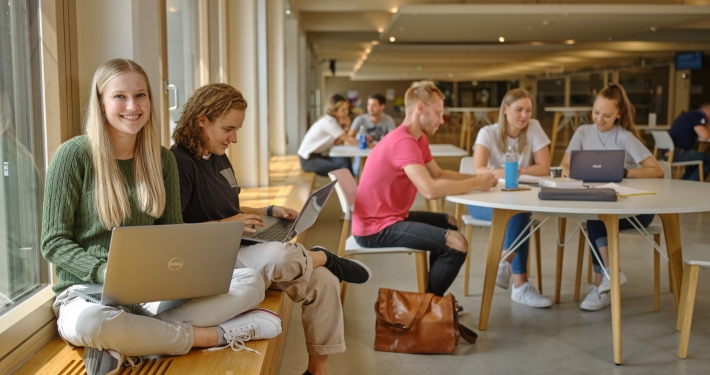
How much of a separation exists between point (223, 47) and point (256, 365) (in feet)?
13.7

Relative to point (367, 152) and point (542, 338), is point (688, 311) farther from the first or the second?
point (367, 152)

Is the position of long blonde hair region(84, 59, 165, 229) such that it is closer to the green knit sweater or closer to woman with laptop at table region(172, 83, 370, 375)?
the green knit sweater

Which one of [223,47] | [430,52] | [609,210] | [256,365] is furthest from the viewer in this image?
[430,52]

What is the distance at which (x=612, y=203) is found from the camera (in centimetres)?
304

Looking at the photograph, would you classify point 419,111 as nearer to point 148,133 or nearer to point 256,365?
point 148,133

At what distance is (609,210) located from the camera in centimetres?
286

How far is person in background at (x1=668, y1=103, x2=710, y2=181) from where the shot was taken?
8.65 m

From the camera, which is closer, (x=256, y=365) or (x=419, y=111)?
(x=256, y=365)

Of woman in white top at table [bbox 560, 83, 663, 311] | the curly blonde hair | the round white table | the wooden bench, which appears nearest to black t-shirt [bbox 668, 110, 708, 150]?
woman in white top at table [bbox 560, 83, 663, 311]

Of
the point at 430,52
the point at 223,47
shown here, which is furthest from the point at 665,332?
the point at 430,52

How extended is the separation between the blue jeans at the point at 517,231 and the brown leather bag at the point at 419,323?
935 mm

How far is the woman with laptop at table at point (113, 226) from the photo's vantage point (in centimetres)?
183

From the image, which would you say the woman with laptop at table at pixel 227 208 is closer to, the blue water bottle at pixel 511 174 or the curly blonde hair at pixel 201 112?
the curly blonde hair at pixel 201 112

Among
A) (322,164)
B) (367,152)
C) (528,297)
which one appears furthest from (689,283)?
(322,164)
